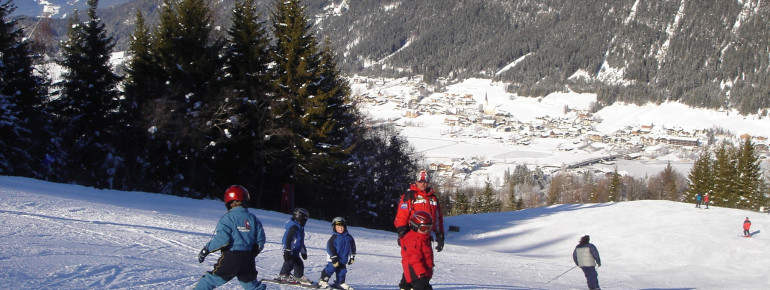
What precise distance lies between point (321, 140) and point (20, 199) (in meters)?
15.4

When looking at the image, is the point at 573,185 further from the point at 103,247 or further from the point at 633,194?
the point at 103,247

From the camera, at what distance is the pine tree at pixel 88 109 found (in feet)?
72.8

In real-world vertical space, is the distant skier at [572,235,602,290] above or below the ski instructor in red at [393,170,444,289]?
below

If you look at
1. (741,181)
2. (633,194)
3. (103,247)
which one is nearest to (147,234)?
(103,247)

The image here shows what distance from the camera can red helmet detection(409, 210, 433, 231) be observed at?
21.0 feet

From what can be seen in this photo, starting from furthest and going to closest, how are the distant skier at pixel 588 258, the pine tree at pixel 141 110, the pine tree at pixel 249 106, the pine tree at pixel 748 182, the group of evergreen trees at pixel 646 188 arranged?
the group of evergreen trees at pixel 646 188 → the pine tree at pixel 748 182 → the pine tree at pixel 249 106 → the pine tree at pixel 141 110 → the distant skier at pixel 588 258

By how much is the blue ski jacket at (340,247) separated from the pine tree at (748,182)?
53.5m

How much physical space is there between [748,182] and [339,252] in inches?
2172

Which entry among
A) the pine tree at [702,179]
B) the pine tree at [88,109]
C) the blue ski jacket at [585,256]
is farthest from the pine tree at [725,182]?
the pine tree at [88,109]

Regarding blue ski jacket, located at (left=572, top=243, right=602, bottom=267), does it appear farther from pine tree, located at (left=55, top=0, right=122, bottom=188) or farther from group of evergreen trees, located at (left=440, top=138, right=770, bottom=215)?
group of evergreen trees, located at (left=440, top=138, right=770, bottom=215)

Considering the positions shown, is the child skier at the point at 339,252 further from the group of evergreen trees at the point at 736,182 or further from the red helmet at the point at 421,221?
the group of evergreen trees at the point at 736,182

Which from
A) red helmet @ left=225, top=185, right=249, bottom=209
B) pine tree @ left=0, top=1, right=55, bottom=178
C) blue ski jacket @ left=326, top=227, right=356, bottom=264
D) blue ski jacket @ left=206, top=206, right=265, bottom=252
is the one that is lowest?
blue ski jacket @ left=326, top=227, right=356, bottom=264

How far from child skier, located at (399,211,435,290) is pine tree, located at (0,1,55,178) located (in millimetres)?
19510

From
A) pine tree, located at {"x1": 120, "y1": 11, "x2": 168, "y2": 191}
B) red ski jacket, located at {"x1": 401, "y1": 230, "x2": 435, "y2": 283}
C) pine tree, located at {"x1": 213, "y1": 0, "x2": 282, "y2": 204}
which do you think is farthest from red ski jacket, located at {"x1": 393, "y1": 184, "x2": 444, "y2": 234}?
pine tree, located at {"x1": 213, "y1": 0, "x2": 282, "y2": 204}
